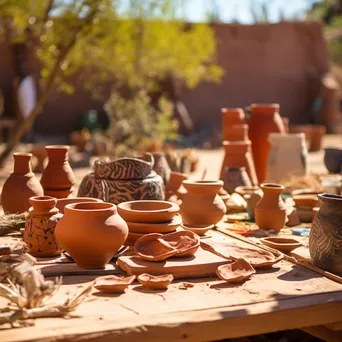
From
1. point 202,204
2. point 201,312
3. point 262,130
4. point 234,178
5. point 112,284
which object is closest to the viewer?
point 201,312

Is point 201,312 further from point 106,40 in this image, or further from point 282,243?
point 106,40

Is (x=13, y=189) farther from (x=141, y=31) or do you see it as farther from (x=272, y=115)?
(x=141, y=31)

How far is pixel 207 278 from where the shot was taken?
8.55 feet

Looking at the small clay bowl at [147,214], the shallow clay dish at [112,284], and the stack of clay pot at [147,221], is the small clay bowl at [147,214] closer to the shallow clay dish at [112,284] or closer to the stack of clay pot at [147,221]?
the stack of clay pot at [147,221]

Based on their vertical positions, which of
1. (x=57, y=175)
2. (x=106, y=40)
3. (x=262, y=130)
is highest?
(x=106, y=40)

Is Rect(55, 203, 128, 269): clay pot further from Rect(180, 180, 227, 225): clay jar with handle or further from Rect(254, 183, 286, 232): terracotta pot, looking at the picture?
Rect(254, 183, 286, 232): terracotta pot

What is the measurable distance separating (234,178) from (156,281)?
2478 mm

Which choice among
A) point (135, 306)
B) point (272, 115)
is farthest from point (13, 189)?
point (272, 115)

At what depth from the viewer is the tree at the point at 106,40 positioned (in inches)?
291

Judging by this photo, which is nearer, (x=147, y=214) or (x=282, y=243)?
(x=147, y=214)

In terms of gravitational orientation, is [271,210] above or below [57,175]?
below

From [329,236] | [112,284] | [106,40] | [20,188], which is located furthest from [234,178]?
[106,40]

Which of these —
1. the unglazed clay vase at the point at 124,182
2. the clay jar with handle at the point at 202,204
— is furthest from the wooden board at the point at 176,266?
the unglazed clay vase at the point at 124,182

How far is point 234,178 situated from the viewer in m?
4.77
